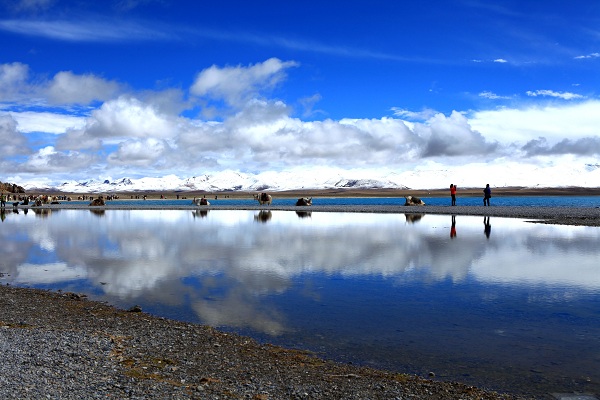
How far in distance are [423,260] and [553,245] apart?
7.98 metres

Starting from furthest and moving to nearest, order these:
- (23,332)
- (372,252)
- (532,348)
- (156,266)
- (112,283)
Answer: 1. (372,252)
2. (156,266)
3. (112,283)
4. (23,332)
5. (532,348)

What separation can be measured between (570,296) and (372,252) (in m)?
9.57

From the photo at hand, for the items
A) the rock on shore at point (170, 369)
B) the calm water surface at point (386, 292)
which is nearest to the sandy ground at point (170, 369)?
the rock on shore at point (170, 369)

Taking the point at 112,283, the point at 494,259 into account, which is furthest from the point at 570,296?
the point at 112,283

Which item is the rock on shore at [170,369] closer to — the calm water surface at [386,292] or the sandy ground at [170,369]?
the sandy ground at [170,369]

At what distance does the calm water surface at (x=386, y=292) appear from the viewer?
9.09 m

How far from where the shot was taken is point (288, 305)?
12797mm

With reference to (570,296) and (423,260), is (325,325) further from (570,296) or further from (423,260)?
(423,260)

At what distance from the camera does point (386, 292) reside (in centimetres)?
1413

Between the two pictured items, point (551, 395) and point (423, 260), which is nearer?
point (551, 395)

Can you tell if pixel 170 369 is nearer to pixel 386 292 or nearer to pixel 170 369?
pixel 170 369

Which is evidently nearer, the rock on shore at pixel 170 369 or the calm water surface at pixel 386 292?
the rock on shore at pixel 170 369

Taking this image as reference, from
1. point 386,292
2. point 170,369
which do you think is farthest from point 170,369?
point 386,292

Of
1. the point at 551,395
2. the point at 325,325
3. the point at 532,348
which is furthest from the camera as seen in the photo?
the point at 325,325
